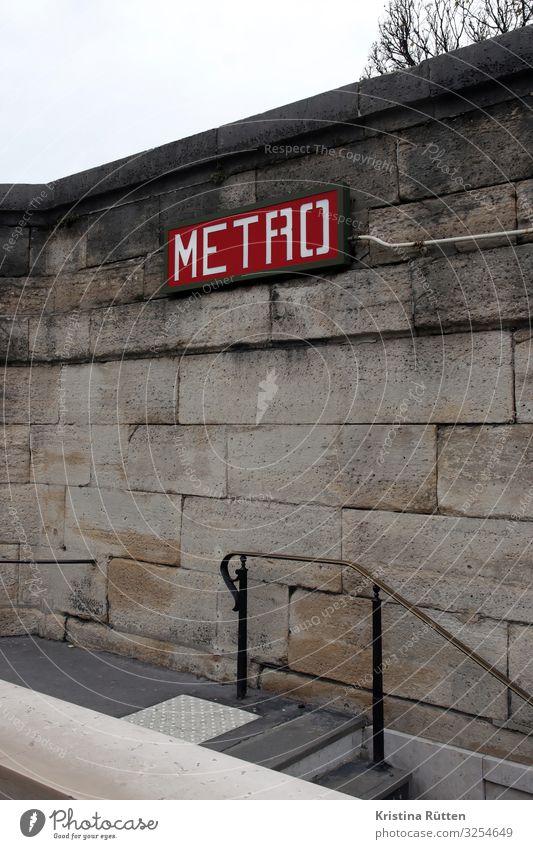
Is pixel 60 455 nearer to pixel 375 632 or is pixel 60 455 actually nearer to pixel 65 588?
pixel 65 588

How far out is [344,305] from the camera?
14.3 ft

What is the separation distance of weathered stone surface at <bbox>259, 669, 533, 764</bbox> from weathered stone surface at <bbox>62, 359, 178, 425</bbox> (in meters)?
1.86

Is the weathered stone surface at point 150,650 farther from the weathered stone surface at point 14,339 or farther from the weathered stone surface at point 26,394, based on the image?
the weathered stone surface at point 14,339

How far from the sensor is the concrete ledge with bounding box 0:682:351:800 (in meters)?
2.30

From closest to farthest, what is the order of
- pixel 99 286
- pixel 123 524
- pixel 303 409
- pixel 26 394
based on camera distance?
pixel 303 409
pixel 123 524
pixel 99 286
pixel 26 394

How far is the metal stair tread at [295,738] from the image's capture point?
3.65 meters

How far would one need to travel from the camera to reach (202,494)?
5.00 meters

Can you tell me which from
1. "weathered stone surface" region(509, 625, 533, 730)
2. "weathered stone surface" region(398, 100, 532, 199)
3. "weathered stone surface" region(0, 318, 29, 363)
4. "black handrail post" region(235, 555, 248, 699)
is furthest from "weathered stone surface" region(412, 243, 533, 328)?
"weathered stone surface" region(0, 318, 29, 363)

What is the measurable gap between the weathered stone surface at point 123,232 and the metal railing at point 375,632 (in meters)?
2.31

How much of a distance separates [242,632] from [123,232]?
9.65 feet

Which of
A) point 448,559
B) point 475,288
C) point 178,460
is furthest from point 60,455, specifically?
point 475,288

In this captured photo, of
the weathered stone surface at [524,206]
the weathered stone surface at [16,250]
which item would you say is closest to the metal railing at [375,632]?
the weathered stone surface at [524,206]

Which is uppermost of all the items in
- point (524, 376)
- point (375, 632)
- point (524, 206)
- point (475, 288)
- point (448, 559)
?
point (524, 206)

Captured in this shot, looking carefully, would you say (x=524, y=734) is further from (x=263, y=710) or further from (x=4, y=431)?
(x=4, y=431)
